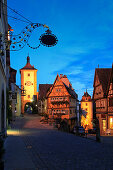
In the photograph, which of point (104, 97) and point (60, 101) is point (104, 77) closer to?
point (104, 97)

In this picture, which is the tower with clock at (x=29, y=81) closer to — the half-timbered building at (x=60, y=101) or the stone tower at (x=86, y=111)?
the stone tower at (x=86, y=111)

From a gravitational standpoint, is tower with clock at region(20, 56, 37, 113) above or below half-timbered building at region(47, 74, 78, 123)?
above

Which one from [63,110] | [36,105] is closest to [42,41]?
[63,110]

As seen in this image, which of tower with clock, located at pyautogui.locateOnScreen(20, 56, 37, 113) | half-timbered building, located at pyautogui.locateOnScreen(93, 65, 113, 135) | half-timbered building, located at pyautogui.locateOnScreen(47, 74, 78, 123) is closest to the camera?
half-timbered building, located at pyautogui.locateOnScreen(93, 65, 113, 135)

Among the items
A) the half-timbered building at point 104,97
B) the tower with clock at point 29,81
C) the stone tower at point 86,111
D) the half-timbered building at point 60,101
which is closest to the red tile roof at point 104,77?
the half-timbered building at point 104,97

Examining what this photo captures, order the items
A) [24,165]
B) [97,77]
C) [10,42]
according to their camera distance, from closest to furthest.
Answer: [24,165] → [10,42] → [97,77]

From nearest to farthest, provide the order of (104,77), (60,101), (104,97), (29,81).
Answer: (104,97) → (104,77) → (60,101) → (29,81)

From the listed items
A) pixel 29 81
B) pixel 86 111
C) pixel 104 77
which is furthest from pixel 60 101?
pixel 29 81

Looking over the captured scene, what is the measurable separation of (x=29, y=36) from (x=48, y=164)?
21.2 ft

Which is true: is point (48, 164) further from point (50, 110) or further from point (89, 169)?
point (50, 110)

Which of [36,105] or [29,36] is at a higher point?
[29,36]

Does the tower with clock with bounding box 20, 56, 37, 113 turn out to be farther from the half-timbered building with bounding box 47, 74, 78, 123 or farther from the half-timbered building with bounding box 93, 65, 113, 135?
the half-timbered building with bounding box 93, 65, 113, 135

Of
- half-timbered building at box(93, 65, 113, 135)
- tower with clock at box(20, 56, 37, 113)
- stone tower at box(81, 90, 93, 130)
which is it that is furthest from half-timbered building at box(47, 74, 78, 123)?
tower with clock at box(20, 56, 37, 113)

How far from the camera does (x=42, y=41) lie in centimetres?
1062
